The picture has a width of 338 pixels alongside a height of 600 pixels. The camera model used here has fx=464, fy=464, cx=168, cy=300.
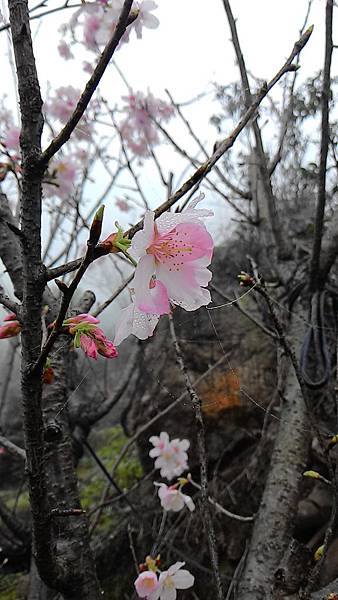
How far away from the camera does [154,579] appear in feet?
3.55

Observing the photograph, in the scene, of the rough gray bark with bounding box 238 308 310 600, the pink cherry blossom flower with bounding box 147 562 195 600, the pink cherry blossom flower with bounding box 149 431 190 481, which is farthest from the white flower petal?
the pink cherry blossom flower with bounding box 149 431 190 481

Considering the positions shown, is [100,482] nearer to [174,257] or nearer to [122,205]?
[122,205]

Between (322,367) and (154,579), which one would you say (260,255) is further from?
(154,579)

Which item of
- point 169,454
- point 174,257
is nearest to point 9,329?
point 174,257

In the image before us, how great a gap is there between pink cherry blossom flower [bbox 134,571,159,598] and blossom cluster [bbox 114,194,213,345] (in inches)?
30.4

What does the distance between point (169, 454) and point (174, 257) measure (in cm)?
148

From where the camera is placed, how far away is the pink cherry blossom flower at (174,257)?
0.51m

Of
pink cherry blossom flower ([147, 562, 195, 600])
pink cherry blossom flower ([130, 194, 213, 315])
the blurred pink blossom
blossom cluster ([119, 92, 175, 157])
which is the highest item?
blossom cluster ([119, 92, 175, 157])

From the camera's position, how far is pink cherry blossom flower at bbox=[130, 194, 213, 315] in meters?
0.51

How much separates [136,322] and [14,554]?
6.40 feet

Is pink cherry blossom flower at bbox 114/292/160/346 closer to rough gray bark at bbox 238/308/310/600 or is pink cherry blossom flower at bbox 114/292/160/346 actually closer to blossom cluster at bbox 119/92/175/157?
rough gray bark at bbox 238/308/310/600

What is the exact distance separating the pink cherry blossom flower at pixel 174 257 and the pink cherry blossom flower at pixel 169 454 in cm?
139

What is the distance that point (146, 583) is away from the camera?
107 centimetres

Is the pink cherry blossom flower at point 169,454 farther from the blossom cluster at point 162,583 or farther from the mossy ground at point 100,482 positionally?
the blossom cluster at point 162,583
